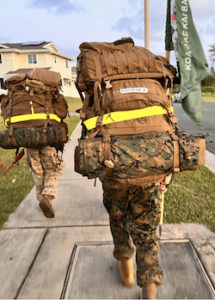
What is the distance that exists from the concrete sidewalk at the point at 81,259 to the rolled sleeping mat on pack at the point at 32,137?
1.13 meters

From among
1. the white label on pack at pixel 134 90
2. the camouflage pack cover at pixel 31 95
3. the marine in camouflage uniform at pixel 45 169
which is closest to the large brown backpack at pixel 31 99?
the camouflage pack cover at pixel 31 95

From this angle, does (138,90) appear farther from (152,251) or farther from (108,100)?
(152,251)

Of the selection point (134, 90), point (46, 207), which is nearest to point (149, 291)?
point (134, 90)

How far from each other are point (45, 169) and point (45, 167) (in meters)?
0.03

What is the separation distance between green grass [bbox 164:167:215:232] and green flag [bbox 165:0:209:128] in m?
1.74

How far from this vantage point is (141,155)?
4.84 ft

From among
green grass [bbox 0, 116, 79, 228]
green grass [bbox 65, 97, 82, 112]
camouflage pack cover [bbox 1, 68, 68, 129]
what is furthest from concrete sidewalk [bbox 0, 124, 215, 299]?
green grass [bbox 65, 97, 82, 112]

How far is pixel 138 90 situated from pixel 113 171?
22.3 inches

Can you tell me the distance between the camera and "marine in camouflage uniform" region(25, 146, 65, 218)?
3.31 metres

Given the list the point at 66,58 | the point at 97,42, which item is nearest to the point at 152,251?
the point at 97,42

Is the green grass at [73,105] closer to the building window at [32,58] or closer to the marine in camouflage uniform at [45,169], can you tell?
the building window at [32,58]

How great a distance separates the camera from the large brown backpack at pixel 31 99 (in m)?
2.79

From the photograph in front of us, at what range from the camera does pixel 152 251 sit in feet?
6.31

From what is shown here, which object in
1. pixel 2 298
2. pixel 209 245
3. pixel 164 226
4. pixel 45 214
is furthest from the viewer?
pixel 45 214
